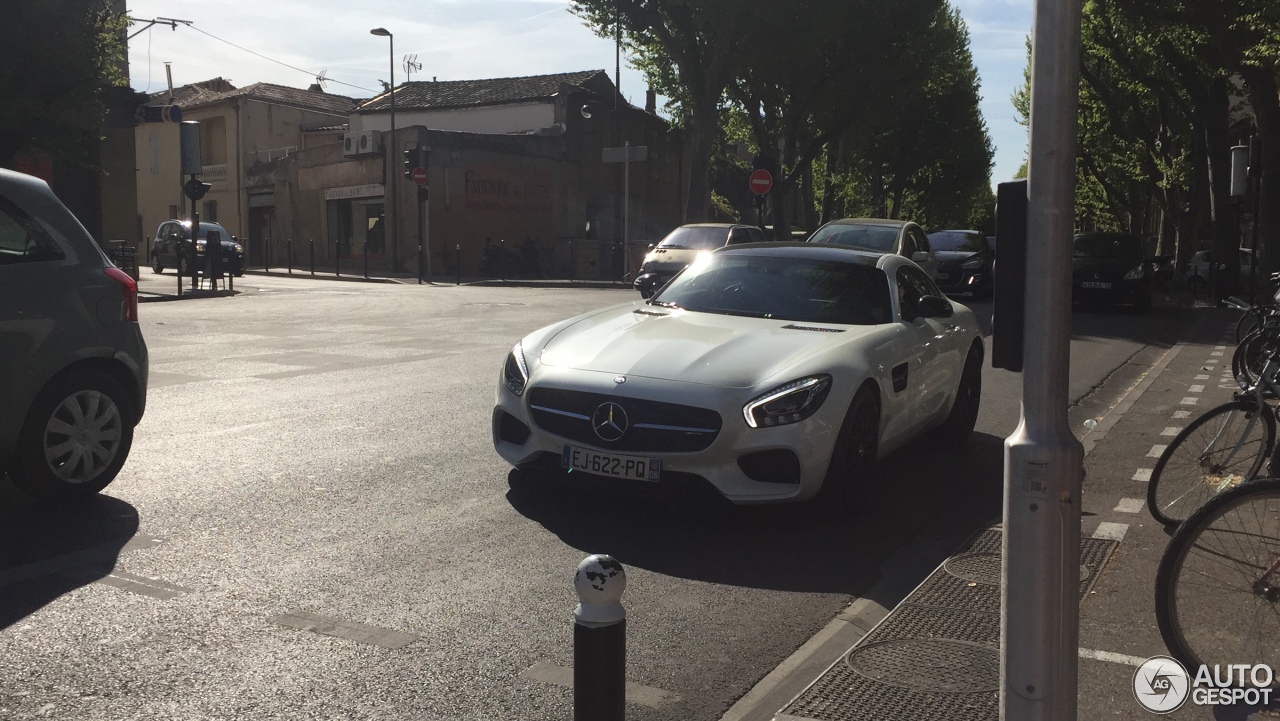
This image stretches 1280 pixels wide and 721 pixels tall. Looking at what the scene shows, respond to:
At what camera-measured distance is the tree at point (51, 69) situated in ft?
74.8

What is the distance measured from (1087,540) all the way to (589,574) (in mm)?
3790

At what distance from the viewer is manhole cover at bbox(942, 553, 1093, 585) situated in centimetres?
510

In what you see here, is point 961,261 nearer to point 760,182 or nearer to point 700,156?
point 760,182

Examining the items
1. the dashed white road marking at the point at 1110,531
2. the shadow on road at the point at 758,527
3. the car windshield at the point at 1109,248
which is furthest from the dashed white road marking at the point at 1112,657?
the car windshield at the point at 1109,248

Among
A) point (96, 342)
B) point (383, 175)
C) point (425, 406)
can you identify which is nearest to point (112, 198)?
point (383, 175)

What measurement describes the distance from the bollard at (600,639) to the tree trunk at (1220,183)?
26963 mm

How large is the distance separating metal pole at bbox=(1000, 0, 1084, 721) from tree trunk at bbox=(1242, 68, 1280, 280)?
69.3ft

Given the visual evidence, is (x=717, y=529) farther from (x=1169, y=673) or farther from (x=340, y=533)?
(x=1169, y=673)

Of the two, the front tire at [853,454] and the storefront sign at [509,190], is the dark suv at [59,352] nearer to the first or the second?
→ the front tire at [853,454]

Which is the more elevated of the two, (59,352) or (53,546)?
(59,352)

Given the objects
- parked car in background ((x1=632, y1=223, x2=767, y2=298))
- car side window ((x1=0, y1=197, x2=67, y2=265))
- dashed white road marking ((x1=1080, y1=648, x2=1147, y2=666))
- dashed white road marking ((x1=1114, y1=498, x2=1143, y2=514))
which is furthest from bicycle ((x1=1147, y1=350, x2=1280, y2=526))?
parked car in background ((x1=632, y1=223, x2=767, y2=298))

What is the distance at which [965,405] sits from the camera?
8477 millimetres

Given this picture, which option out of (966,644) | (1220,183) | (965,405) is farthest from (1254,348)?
(1220,183)

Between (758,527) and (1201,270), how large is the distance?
1163 inches
